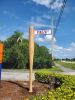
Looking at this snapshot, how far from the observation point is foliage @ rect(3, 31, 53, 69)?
2005 inches

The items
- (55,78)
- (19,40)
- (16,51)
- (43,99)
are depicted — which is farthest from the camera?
(19,40)

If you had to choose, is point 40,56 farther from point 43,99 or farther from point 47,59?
point 43,99

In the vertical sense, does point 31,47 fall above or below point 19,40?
below

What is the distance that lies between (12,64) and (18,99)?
139 feet

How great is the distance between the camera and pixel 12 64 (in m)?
53.1

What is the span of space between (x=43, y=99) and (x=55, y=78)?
32.0 ft

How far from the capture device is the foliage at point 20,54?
50.9 metres

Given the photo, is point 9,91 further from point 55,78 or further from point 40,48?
point 40,48

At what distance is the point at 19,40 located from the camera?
5375 centimetres

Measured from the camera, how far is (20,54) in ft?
165

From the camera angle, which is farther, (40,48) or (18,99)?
(40,48)

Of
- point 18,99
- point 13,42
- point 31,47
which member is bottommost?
point 18,99

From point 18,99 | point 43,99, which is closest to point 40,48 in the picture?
point 18,99

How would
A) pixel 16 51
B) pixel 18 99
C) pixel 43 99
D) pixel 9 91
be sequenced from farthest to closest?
pixel 16 51 < pixel 9 91 < pixel 18 99 < pixel 43 99
